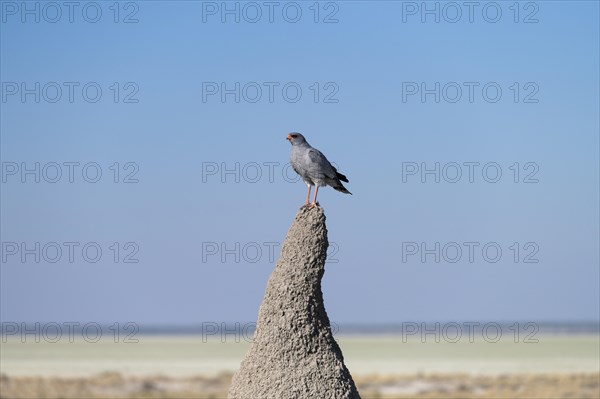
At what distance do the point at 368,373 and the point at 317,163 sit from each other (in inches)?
1689

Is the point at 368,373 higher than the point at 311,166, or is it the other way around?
the point at 311,166

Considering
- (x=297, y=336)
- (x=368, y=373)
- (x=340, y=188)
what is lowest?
(x=368, y=373)

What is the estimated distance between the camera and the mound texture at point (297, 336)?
38.8 ft

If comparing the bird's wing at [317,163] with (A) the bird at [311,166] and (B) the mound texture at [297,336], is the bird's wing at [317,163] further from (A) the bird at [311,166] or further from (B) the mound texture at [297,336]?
(B) the mound texture at [297,336]

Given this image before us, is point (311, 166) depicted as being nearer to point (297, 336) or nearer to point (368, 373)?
point (297, 336)

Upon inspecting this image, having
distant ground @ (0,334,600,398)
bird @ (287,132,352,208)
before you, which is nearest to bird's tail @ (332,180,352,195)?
bird @ (287,132,352,208)

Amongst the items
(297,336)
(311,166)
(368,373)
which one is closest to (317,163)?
(311,166)

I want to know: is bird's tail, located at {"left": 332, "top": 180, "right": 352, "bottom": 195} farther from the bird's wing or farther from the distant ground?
the distant ground

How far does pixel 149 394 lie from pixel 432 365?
2973 centimetres

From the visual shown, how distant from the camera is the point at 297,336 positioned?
12.0 meters

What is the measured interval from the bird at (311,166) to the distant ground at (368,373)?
26434 mm

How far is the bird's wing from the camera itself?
12336mm

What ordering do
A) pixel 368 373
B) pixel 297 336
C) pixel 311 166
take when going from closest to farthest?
1. pixel 297 336
2. pixel 311 166
3. pixel 368 373

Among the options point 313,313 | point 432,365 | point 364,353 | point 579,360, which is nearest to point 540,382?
point 432,365
